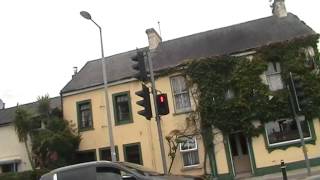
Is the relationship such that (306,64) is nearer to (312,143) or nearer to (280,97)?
(280,97)

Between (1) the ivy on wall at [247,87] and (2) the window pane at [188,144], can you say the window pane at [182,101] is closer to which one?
(1) the ivy on wall at [247,87]

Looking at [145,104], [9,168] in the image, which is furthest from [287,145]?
[9,168]

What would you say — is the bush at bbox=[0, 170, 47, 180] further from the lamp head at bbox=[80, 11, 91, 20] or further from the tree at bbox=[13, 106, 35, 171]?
the lamp head at bbox=[80, 11, 91, 20]

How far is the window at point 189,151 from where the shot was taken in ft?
88.4

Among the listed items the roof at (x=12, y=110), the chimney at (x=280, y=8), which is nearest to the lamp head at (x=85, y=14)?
the roof at (x=12, y=110)

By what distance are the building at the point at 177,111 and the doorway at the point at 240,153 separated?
55 millimetres

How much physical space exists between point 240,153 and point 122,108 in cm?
782

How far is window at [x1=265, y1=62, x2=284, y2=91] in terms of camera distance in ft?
86.3

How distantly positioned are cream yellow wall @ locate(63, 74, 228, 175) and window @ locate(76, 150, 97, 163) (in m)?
0.31

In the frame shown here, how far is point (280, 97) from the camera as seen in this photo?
83.5ft

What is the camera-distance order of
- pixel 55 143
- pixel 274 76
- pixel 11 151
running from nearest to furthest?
pixel 274 76 < pixel 55 143 < pixel 11 151

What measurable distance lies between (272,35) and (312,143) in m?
6.80

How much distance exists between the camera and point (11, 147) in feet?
107

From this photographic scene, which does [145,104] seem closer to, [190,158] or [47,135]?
[190,158]
